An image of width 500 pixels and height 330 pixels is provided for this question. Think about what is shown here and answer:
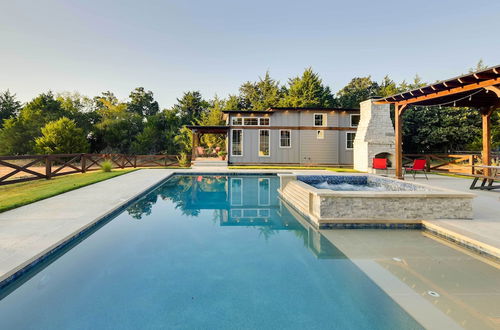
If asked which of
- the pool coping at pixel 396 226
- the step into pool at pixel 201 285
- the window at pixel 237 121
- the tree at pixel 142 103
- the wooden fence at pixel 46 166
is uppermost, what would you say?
the tree at pixel 142 103

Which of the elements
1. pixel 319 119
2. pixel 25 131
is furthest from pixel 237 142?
pixel 25 131

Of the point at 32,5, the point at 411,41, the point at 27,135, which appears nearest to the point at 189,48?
the point at 32,5

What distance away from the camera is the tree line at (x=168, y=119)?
776 inches

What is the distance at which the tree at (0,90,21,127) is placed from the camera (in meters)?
32.7

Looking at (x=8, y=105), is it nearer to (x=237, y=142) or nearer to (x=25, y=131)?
(x=25, y=131)

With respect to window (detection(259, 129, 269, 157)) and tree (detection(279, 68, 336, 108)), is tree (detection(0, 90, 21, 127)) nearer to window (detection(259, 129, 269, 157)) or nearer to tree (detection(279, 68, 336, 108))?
window (detection(259, 129, 269, 157))

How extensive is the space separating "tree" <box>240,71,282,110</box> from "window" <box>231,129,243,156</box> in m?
14.8

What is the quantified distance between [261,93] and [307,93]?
788cm

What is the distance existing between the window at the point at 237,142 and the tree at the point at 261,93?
14.8m

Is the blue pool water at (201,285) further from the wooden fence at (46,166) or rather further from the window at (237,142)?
the window at (237,142)

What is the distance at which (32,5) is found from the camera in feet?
48.9

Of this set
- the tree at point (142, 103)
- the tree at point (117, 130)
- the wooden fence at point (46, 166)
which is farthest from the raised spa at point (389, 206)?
the tree at point (142, 103)

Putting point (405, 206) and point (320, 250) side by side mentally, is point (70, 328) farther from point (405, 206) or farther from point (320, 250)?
point (405, 206)

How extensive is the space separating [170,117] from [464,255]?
31.1 metres
